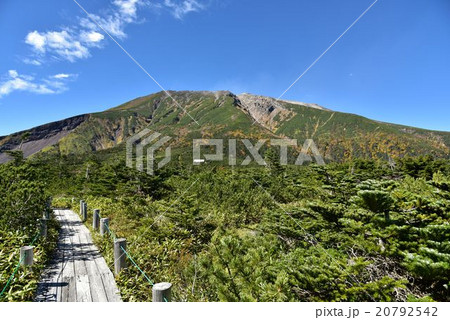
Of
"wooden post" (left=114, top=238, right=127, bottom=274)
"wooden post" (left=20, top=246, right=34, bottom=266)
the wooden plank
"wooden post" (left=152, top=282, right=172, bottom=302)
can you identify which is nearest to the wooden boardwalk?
the wooden plank

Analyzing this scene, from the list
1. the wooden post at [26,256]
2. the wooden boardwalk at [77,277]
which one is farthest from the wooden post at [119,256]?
the wooden post at [26,256]

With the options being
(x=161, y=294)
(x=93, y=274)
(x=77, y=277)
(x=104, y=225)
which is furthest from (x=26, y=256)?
(x=161, y=294)

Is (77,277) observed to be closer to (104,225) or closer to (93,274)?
(93,274)

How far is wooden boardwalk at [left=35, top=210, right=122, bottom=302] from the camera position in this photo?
14.0ft

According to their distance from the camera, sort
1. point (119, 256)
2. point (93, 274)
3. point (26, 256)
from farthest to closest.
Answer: point (93, 274), point (119, 256), point (26, 256)

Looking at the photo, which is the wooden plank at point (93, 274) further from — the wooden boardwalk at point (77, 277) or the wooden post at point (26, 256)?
the wooden post at point (26, 256)

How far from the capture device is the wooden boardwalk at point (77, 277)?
14.0ft

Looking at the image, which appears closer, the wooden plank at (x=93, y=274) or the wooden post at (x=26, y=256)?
the wooden plank at (x=93, y=274)

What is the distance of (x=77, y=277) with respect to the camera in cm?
499

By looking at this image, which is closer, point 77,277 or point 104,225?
point 77,277

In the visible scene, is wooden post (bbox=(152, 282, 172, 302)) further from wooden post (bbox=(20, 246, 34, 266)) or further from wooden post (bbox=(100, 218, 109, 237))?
wooden post (bbox=(100, 218, 109, 237))
